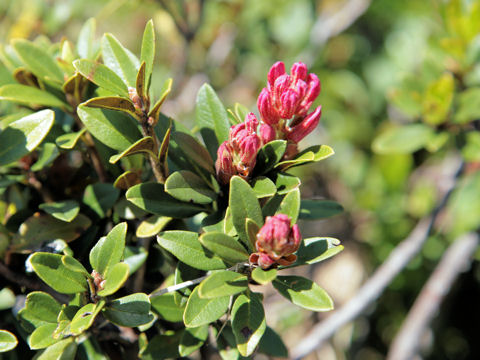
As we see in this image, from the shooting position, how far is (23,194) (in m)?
0.99

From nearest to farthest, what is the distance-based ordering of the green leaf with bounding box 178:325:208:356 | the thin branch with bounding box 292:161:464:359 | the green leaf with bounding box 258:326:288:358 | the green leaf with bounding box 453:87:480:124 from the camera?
the green leaf with bounding box 178:325:208:356 < the green leaf with bounding box 258:326:288:358 < the green leaf with bounding box 453:87:480:124 < the thin branch with bounding box 292:161:464:359

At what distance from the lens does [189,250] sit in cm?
75

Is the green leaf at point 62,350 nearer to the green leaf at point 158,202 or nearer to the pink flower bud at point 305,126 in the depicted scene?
the green leaf at point 158,202

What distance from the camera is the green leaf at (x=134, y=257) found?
2.95 feet

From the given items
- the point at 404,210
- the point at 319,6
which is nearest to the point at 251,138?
the point at 404,210

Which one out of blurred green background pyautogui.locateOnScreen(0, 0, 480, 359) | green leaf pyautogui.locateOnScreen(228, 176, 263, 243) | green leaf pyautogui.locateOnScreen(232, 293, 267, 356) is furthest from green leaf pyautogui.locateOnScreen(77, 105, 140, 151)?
blurred green background pyautogui.locateOnScreen(0, 0, 480, 359)

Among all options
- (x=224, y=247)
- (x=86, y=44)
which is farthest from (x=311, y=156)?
(x=86, y=44)

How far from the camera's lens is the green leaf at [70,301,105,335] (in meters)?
0.67

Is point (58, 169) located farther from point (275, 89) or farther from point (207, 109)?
point (275, 89)

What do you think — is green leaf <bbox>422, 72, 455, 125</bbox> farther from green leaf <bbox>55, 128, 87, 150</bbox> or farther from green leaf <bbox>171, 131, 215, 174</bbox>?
green leaf <bbox>55, 128, 87, 150</bbox>

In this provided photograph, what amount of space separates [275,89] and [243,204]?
20cm

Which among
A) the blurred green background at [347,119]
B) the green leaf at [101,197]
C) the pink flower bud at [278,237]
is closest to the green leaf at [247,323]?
the pink flower bud at [278,237]

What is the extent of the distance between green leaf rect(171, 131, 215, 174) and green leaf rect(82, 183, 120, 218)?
18cm

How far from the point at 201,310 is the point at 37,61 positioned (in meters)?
0.60
